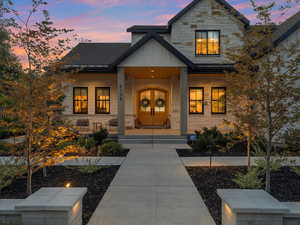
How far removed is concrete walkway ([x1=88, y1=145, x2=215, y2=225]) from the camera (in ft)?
13.7

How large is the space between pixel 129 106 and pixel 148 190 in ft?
36.8

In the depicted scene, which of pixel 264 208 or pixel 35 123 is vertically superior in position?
pixel 35 123

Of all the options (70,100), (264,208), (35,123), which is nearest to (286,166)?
(264,208)

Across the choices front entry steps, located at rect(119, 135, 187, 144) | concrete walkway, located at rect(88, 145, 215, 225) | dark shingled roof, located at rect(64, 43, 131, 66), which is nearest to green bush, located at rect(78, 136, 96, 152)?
front entry steps, located at rect(119, 135, 187, 144)

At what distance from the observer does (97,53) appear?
702 inches

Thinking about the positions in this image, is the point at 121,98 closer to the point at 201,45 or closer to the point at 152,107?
the point at 152,107

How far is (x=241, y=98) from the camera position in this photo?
650cm

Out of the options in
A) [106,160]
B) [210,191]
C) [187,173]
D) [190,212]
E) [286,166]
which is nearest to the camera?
[190,212]

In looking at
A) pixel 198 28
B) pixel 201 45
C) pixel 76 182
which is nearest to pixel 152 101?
pixel 201 45

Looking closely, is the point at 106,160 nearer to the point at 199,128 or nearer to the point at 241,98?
the point at 241,98

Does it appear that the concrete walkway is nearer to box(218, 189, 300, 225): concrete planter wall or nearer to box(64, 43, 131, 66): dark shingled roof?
box(218, 189, 300, 225): concrete planter wall

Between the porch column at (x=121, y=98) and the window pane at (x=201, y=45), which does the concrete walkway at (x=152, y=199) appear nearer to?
the porch column at (x=121, y=98)

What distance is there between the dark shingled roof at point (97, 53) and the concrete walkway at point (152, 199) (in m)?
10.2

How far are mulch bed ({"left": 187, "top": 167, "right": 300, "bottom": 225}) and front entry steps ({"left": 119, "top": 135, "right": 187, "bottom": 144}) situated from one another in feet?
16.6
